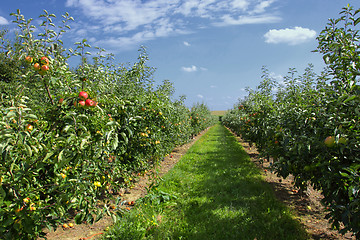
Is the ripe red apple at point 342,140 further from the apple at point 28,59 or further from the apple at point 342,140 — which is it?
the apple at point 28,59

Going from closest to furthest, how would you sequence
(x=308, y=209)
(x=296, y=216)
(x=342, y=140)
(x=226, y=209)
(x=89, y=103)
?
(x=89, y=103)
(x=342, y=140)
(x=296, y=216)
(x=226, y=209)
(x=308, y=209)

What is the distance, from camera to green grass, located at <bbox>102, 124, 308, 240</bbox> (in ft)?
10.3

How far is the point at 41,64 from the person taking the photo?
211 centimetres

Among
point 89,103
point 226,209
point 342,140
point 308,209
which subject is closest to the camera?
point 89,103

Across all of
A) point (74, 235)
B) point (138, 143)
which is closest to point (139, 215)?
point (74, 235)

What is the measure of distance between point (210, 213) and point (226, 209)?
34cm

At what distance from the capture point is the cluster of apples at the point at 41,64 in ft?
6.75

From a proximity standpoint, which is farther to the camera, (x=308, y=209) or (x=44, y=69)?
(x=308, y=209)

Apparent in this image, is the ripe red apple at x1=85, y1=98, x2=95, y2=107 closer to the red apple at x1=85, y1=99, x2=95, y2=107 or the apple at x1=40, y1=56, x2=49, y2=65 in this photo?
the red apple at x1=85, y1=99, x2=95, y2=107

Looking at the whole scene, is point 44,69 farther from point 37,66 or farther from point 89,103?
point 89,103

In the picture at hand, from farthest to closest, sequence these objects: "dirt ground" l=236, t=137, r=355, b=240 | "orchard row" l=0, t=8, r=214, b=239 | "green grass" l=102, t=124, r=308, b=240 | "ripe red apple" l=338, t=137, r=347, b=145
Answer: "dirt ground" l=236, t=137, r=355, b=240, "green grass" l=102, t=124, r=308, b=240, "ripe red apple" l=338, t=137, r=347, b=145, "orchard row" l=0, t=8, r=214, b=239

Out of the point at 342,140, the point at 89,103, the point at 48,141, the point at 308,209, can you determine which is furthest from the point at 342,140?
the point at 48,141

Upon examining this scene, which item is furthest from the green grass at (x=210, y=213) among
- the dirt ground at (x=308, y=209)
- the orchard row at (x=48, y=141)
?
the orchard row at (x=48, y=141)

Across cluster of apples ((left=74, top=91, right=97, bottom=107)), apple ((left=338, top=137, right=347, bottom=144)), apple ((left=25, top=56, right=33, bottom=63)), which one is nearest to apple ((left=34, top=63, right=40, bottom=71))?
apple ((left=25, top=56, right=33, bottom=63))
